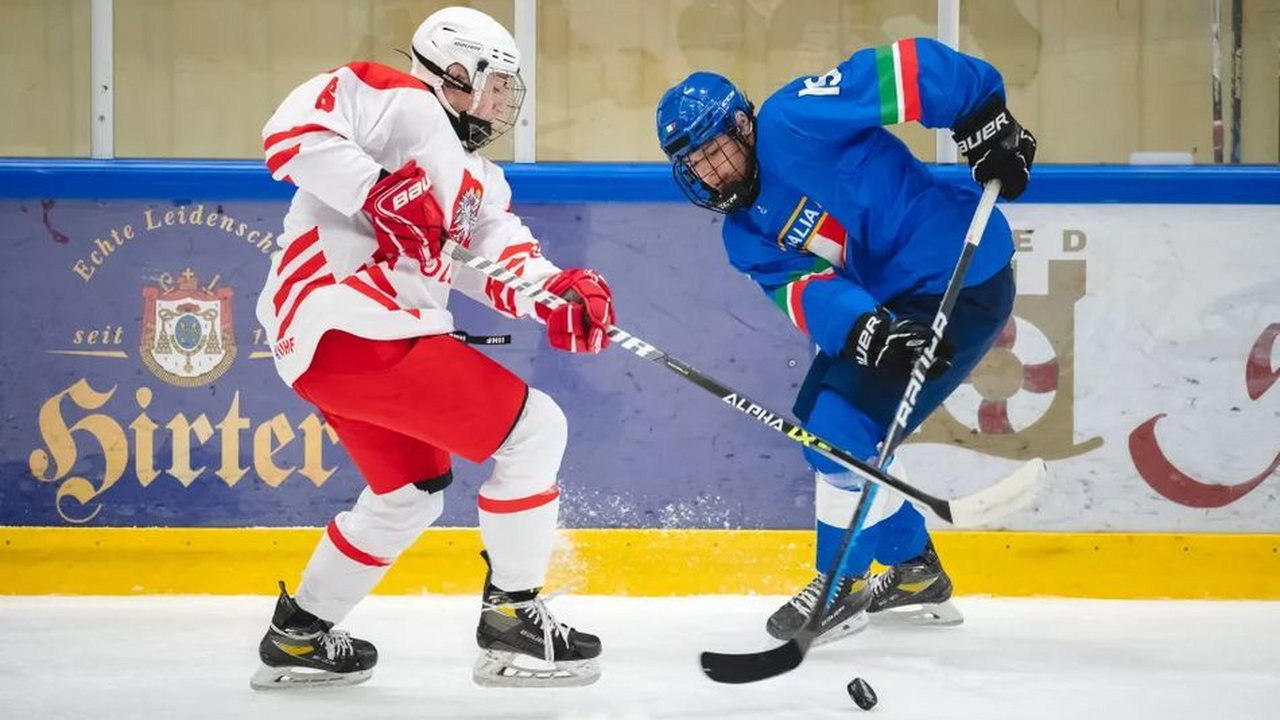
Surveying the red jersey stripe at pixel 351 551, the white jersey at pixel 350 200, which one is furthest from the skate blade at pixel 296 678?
the white jersey at pixel 350 200

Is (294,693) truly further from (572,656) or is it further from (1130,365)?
(1130,365)

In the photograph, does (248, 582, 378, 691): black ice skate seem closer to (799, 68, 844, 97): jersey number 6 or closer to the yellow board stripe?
the yellow board stripe

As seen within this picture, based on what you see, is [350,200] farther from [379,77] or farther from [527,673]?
[527,673]

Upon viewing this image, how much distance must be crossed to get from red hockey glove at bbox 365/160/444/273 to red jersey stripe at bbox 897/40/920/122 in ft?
2.74

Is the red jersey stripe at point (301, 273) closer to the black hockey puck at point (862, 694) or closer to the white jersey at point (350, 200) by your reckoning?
the white jersey at point (350, 200)

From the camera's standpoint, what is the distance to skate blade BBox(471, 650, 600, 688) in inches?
97.8

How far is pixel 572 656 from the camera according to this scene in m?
2.52

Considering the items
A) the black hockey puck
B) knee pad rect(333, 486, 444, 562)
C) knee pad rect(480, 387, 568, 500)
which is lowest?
the black hockey puck

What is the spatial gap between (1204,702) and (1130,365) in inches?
47.0

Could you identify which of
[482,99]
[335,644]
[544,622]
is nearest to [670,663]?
[544,622]

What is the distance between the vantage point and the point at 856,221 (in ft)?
8.89

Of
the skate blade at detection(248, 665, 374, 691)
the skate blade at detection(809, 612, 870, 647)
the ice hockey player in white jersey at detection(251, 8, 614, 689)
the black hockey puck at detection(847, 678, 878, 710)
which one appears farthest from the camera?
the skate blade at detection(809, 612, 870, 647)

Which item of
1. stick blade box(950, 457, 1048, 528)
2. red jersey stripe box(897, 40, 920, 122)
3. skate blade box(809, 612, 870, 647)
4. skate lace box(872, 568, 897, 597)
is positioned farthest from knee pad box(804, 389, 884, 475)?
red jersey stripe box(897, 40, 920, 122)

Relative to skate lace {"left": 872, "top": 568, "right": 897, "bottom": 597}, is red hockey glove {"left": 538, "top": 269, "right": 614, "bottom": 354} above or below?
above
